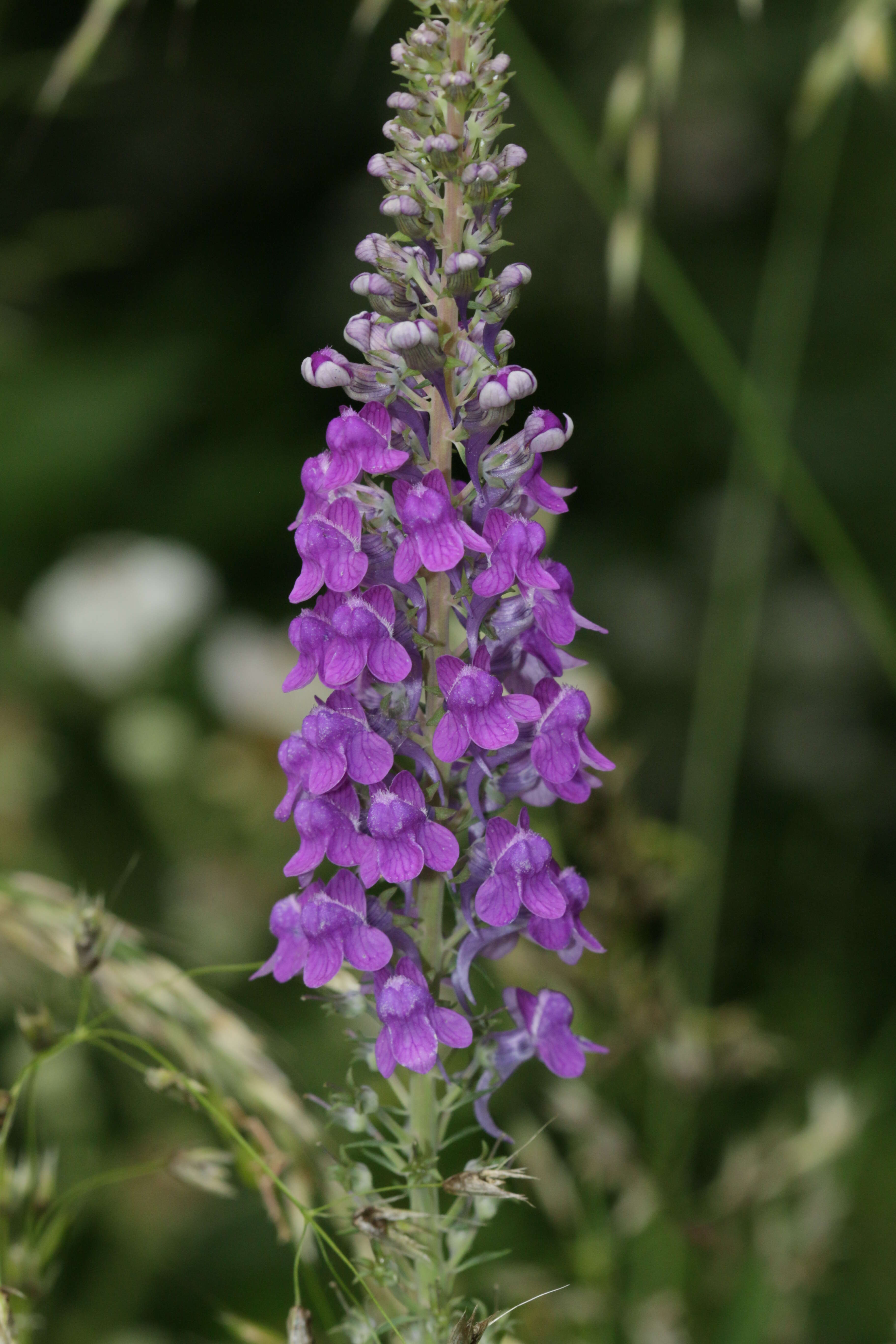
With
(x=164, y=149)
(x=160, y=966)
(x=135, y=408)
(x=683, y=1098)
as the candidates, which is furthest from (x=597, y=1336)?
(x=164, y=149)

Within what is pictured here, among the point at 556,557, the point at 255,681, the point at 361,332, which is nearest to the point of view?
the point at 361,332

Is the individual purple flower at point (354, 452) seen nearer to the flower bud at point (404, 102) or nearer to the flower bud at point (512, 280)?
the flower bud at point (512, 280)

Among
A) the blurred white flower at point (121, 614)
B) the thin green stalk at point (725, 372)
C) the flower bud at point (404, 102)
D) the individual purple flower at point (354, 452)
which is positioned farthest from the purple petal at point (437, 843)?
the blurred white flower at point (121, 614)

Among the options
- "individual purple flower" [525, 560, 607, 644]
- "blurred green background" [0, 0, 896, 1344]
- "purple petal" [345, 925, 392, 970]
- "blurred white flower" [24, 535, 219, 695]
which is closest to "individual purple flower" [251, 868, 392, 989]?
"purple petal" [345, 925, 392, 970]

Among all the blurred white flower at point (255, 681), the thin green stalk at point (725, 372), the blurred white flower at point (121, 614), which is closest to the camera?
the thin green stalk at point (725, 372)

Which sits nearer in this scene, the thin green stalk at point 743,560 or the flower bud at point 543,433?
the flower bud at point 543,433

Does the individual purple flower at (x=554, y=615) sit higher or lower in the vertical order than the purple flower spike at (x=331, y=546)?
lower

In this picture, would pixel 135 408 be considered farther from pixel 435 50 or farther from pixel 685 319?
pixel 435 50

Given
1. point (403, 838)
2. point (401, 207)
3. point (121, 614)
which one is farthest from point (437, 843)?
point (121, 614)

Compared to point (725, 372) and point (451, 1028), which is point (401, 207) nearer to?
point (451, 1028)

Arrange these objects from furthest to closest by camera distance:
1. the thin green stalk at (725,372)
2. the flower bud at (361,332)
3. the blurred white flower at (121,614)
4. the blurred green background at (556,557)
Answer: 1. the blurred white flower at (121,614)
2. the thin green stalk at (725,372)
3. the blurred green background at (556,557)
4. the flower bud at (361,332)
